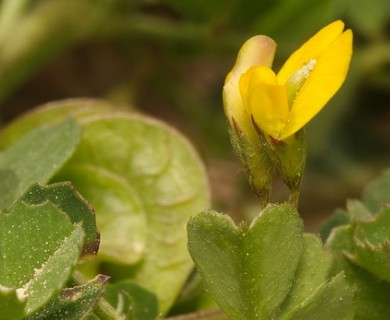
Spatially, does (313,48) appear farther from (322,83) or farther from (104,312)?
(104,312)

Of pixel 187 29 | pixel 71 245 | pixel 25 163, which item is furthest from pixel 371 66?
pixel 71 245

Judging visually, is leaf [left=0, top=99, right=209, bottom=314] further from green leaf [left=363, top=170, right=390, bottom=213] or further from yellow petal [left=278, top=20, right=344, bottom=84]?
yellow petal [left=278, top=20, right=344, bottom=84]

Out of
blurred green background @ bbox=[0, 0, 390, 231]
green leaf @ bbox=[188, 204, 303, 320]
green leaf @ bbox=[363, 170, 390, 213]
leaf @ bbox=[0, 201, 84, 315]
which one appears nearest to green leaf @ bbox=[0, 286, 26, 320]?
leaf @ bbox=[0, 201, 84, 315]

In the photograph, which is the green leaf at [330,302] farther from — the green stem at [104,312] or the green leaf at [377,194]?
the green leaf at [377,194]

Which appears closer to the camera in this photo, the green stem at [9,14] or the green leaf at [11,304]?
the green leaf at [11,304]

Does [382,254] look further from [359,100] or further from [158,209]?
[359,100]

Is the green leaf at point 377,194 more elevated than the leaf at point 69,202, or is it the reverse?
the leaf at point 69,202

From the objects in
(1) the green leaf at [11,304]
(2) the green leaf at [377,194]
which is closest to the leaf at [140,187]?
(2) the green leaf at [377,194]
